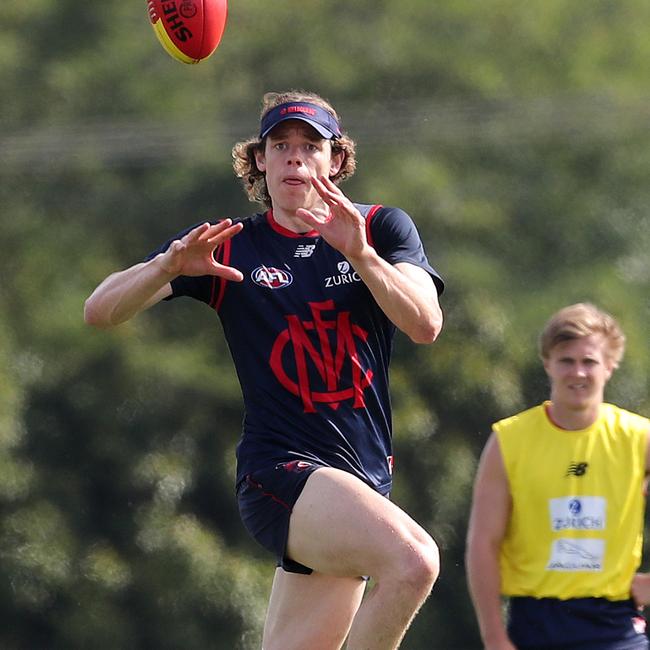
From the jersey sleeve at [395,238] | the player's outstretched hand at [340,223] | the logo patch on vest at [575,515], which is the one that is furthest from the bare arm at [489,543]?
the player's outstretched hand at [340,223]

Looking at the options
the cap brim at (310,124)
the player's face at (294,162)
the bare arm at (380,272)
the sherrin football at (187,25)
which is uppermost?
the sherrin football at (187,25)

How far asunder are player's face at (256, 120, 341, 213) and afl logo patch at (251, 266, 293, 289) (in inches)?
8.5

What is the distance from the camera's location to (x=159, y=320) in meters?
11.8

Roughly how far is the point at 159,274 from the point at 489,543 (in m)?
1.29

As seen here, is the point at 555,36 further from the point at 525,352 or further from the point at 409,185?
the point at 525,352

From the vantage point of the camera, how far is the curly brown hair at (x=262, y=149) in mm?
4965

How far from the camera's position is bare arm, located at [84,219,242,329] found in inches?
172

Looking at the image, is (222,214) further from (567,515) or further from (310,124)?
(567,515)

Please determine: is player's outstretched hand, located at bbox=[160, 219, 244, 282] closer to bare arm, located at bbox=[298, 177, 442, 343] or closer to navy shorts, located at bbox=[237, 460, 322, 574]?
bare arm, located at bbox=[298, 177, 442, 343]

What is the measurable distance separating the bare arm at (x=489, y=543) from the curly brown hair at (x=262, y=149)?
1229 mm

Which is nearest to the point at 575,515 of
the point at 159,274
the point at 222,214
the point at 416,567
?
the point at 416,567

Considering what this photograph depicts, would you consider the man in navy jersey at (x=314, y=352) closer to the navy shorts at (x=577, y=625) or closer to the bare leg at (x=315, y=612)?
the bare leg at (x=315, y=612)

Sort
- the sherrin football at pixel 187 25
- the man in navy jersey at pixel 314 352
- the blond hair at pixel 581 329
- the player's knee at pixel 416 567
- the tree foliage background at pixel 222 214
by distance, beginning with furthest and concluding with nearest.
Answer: the tree foliage background at pixel 222 214 → the sherrin football at pixel 187 25 → the blond hair at pixel 581 329 → the man in navy jersey at pixel 314 352 → the player's knee at pixel 416 567

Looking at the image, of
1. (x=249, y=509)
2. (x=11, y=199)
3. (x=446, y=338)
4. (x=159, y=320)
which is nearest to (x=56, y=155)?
(x=11, y=199)
